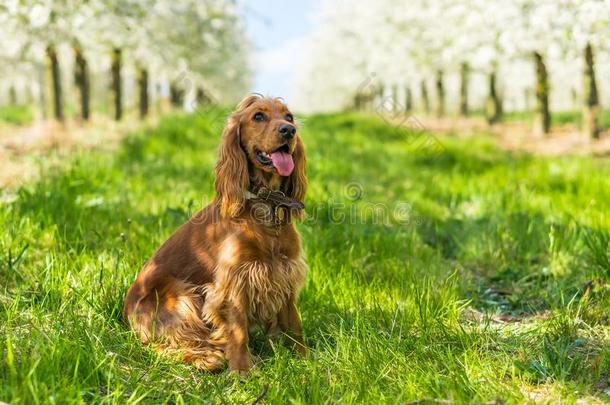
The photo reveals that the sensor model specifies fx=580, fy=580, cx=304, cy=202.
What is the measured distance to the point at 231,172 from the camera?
10.9 feet

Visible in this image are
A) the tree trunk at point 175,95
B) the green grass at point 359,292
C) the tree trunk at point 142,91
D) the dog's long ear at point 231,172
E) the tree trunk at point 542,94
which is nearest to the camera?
the green grass at point 359,292

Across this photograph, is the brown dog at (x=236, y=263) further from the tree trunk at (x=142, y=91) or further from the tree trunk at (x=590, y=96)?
the tree trunk at (x=142, y=91)

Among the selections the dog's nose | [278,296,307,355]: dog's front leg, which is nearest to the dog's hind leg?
[278,296,307,355]: dog's front leg

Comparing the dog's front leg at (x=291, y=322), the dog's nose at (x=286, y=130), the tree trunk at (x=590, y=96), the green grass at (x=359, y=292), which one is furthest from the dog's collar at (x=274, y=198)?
the tree trunk at (x=590, y=96)

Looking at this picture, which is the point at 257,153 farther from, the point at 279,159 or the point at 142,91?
the point at 142,91

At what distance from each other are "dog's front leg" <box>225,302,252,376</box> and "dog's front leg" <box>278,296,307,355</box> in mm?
269

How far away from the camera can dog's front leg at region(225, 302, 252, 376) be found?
120 inches

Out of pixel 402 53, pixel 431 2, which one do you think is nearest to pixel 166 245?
pixel 431 2

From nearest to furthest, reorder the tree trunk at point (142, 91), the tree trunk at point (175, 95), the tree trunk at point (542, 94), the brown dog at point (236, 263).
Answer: the brown dog at point (236, 263) < the tree trunk at point (542, 94) < the tree trunk at point (142, 91) < the tree trunk at point (175, 95)

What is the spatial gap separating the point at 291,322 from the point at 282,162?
928 millimetres

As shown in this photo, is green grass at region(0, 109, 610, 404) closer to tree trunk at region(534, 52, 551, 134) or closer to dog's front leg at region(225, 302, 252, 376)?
dog's front leg at region(225, 302, 252, 376)

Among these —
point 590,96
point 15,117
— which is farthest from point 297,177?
point 15,117

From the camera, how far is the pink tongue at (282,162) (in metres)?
3.29

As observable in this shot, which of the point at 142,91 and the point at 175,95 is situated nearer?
the point at 142,91
